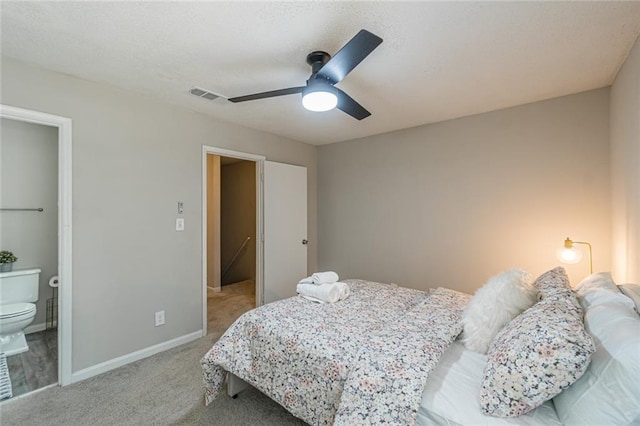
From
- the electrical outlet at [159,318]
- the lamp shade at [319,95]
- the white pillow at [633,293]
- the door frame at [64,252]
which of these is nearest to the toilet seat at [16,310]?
the door frame at [64,252]

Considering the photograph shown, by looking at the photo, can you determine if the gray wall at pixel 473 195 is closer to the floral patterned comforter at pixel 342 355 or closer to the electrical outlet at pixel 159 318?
the floral patterned comforter at pixel 342 355

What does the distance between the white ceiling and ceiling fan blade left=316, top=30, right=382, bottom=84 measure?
0.21m

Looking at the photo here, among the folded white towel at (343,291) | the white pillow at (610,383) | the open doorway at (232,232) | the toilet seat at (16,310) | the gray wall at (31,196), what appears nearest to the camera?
the white pillow at (610,383)

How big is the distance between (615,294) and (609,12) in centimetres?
143

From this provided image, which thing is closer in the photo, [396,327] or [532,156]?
[396,327]

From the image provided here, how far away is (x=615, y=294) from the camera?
1367 millimetres

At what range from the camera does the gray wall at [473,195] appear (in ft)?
8.37

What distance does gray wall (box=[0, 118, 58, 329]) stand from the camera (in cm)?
316

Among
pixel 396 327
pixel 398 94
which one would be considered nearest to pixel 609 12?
pixel 398 94

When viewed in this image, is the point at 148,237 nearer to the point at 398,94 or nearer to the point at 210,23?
the point at 210,23

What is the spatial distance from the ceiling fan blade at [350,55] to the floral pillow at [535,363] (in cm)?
142

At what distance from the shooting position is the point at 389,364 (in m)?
1.31

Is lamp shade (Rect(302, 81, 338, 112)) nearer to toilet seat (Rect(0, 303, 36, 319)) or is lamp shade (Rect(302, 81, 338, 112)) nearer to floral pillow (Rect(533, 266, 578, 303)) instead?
floral pillow (Rect(533, 266, 578, 303))

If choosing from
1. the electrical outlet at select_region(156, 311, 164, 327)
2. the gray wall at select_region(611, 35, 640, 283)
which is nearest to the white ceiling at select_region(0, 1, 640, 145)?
the gray wall at select_region(611, 35, 640, 283)
